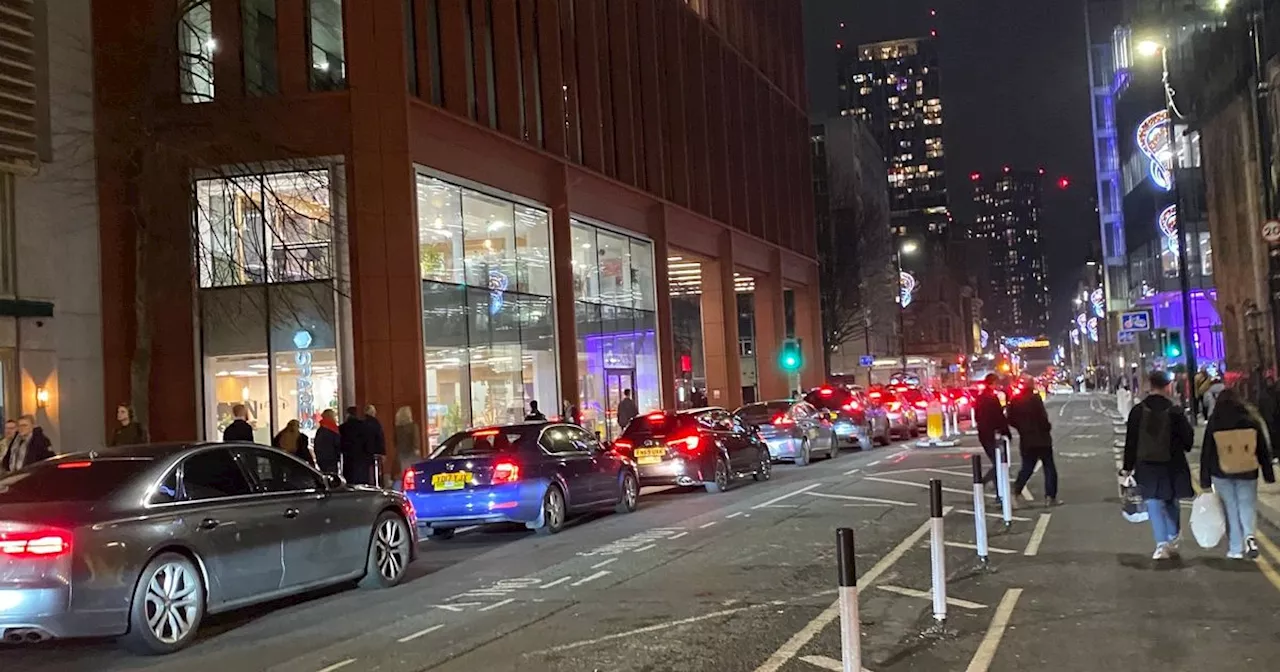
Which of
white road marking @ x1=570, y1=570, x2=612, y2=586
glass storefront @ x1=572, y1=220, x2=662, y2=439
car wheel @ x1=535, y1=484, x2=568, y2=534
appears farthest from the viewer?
glass storefront @ x1=572, y1=220, x2=662, y2=439

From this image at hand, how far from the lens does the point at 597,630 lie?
340 inches

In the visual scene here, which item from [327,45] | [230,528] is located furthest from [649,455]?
[230,528]

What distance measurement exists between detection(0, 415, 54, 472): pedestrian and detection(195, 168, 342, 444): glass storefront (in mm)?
6159

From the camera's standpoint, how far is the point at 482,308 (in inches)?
1015

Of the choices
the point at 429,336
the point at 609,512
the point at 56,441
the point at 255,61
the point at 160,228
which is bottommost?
the point at 609,512

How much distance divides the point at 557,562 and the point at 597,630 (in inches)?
153

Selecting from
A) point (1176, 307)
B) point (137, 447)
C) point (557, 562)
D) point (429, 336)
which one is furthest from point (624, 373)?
point (1176, 307)

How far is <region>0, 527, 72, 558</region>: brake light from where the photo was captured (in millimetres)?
8039

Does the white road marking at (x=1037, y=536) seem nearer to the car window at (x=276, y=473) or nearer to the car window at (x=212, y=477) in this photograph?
the car window at (x=276, y=473)

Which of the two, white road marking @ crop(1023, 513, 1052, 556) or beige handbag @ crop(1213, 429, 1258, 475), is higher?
beige handbag @ crop(1213, 429, 1258, 475)

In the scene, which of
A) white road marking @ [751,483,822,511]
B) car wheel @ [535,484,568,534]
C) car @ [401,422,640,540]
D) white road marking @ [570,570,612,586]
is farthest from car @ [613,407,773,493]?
white road marking @ [570,570,612,586]

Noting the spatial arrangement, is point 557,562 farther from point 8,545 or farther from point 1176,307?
point 1176,307

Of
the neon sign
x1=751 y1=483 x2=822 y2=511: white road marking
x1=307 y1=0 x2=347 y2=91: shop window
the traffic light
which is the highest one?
the neon sign

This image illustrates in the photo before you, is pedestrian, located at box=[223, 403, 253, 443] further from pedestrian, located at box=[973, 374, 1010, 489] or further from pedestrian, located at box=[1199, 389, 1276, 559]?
pedestrian, located at box=[1199, 389, 1276, 559]
